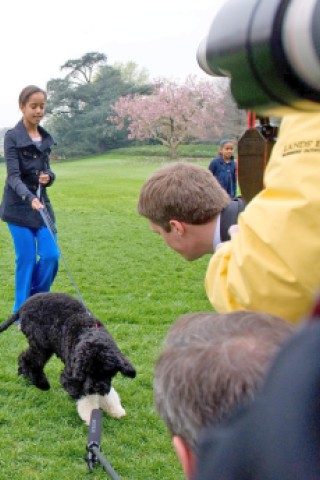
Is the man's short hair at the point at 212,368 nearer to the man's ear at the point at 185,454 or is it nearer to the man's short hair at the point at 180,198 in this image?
the man's ear at the point at 185,454

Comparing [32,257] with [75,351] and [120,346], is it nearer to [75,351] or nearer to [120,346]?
[120,346]

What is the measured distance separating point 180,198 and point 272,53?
1574 mm

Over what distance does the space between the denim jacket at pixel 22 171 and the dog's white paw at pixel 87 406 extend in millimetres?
1719

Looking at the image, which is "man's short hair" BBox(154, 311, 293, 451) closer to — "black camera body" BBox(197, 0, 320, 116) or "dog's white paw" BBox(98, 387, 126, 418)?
"black camera body" BBox(197, 0, 320, 116)

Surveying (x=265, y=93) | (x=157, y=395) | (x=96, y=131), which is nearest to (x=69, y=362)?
(x=157, y=395)

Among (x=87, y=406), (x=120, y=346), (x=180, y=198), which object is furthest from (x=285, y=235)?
(x=120, y=346)

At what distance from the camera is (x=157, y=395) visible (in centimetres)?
91

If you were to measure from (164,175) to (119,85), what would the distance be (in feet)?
146

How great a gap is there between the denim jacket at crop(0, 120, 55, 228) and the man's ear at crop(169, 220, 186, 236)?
8.32 ft

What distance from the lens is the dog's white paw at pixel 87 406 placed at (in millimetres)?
3387

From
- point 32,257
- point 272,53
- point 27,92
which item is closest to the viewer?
point 272,53

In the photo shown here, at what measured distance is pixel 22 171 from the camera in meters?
4.69

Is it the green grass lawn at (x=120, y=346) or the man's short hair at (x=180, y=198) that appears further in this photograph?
the green grass lawn at (x=120, y=346)

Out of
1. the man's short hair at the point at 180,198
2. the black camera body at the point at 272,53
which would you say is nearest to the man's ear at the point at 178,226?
the man's short hair at the point at 180,198
